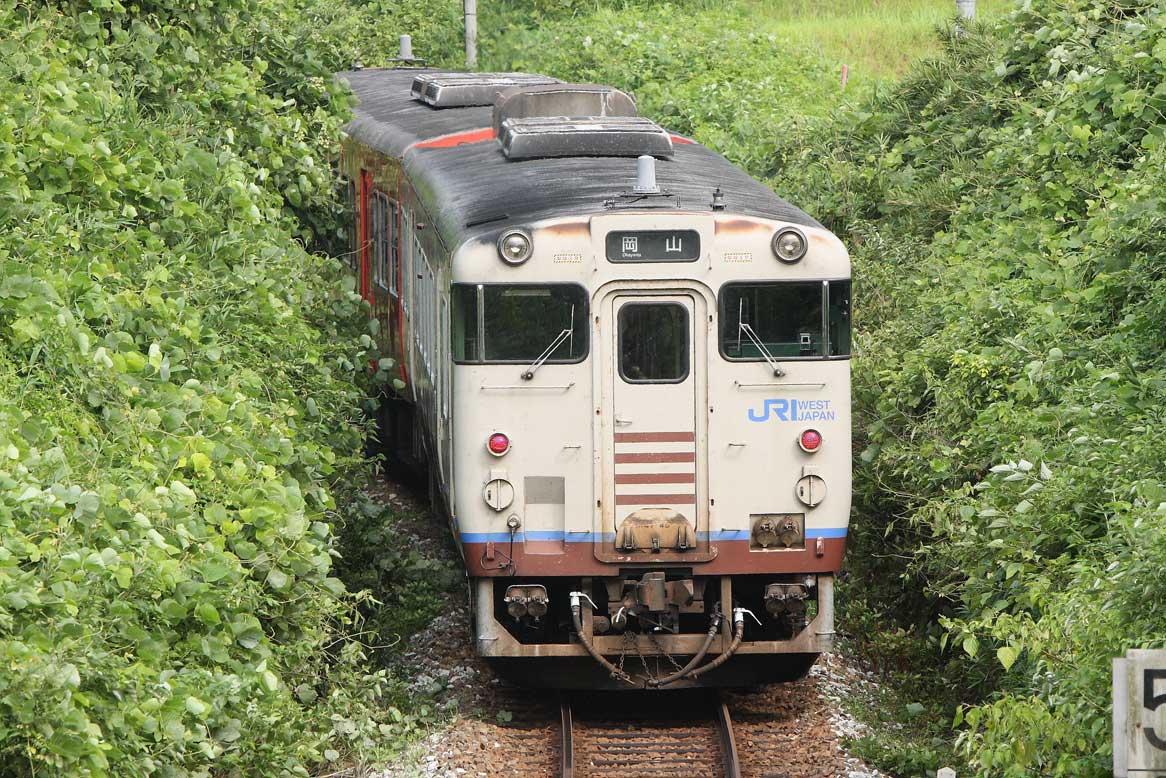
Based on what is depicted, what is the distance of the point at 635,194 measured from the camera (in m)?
9.54

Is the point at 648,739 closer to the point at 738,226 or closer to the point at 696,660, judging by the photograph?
the point at 696,660

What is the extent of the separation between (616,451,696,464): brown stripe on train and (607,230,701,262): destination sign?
3.68ft

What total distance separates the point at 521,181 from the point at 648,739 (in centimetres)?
359

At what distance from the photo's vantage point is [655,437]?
30.8ft

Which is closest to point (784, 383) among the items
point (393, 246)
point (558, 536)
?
point (558, 536)

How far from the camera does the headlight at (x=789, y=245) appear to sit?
9.39 meters


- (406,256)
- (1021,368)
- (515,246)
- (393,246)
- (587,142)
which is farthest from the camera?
(393,246)

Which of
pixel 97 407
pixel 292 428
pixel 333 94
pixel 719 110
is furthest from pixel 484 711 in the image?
pixel 719 110

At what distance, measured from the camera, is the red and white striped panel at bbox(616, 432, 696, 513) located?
368 inches

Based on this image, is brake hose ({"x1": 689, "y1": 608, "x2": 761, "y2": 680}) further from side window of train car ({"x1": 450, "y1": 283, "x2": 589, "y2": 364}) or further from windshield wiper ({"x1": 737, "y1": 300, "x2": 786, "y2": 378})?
side window of train car ({"x1": 450, "y1": 283, "x2": 589, "y2": 364})

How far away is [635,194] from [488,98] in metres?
5.73

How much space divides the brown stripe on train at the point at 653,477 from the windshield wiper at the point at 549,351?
0.77m

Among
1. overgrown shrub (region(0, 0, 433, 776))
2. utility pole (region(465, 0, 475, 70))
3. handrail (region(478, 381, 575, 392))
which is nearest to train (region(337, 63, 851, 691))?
handrail (region(478, 381, 575, 392))

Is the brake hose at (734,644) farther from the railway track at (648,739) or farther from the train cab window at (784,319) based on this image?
the train cab window at (784,319)
